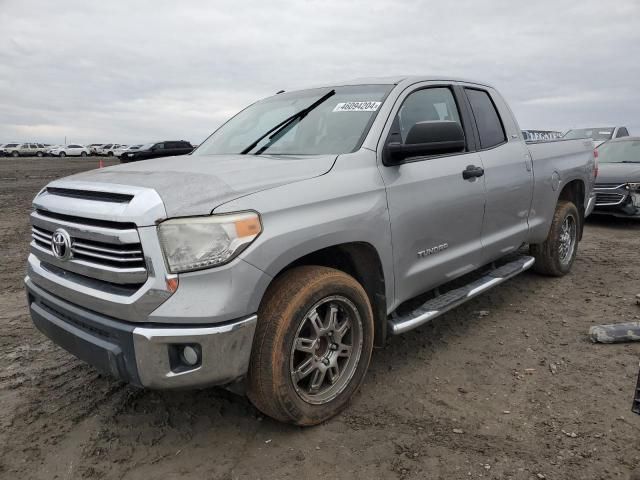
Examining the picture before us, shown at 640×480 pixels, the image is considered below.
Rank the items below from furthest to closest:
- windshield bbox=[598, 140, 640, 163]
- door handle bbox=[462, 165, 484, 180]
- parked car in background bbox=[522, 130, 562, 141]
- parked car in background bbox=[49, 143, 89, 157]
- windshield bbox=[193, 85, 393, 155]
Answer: parked car in background bbox=[49, 143, 89, 157] < windshield bbox=[598, 140, 640, 163] < parked car in background bbox=[522, 130, 562, 141] < door handle bbox=[462, 165, 484, 180] < windshield bbox=[193, 85, 393, 155]

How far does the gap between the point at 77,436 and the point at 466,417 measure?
7.10ft

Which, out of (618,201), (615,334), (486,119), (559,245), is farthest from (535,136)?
(615,334)

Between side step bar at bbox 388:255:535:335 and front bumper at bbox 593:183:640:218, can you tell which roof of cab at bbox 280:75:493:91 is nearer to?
side step bar at bbox 388:255:535:335

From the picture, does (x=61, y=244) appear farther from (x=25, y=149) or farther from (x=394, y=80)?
(x=25, y=149)

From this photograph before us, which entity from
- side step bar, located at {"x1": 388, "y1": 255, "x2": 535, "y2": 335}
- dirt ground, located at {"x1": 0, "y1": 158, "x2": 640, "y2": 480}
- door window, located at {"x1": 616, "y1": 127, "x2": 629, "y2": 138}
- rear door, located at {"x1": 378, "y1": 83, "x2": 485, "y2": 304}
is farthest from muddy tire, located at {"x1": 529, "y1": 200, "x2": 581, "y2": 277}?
door window, located at {"x1": 616, "y1": 127, "x2": 629, "y2": 138}

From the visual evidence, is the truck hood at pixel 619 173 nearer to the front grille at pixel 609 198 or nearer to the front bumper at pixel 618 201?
the front bumper at pixel 618 201

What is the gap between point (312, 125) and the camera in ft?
11.1

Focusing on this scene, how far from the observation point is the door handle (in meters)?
3.56

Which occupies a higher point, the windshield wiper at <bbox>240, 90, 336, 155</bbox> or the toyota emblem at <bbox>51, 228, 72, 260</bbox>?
the windshield wiper at <bbox>240, 90, 336, 155</bbox>

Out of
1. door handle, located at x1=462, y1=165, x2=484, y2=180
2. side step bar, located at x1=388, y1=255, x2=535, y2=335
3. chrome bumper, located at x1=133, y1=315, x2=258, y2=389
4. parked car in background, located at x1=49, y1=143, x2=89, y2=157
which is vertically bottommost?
side step bar, located at x1=388, y1=255, x2=535, y2=335

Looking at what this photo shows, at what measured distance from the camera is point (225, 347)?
222 centimetres

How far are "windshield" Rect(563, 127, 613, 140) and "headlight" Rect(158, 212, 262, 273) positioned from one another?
15.9 m

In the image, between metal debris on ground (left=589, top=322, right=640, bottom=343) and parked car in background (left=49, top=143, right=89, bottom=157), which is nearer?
metal debris on ground (left=589, top=322, right=640, bottom=343)

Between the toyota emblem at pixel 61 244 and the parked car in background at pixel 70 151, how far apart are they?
56940 mm
